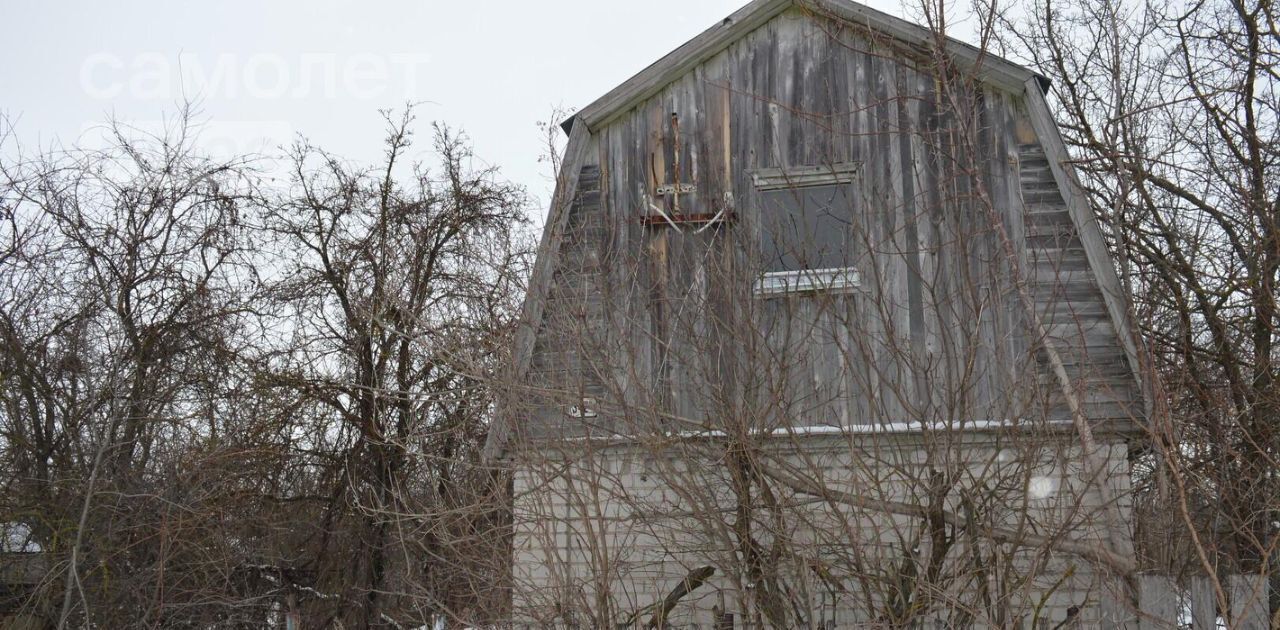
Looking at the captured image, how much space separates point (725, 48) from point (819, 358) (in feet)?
8.41

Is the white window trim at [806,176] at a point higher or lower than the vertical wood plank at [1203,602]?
higher

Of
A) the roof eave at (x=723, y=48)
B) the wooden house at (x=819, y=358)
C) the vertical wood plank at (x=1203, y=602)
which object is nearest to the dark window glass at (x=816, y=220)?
the wooden house at (x=819, y=358)

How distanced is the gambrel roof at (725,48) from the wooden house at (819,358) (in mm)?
22

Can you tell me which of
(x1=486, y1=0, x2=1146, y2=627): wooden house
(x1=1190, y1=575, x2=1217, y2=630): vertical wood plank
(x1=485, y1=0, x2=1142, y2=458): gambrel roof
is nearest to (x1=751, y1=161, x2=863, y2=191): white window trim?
(x1=486, y1=0, x2=1146, y2=627): wooden house

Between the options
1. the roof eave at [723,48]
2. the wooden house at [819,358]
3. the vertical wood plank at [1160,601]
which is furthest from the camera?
the roof eave at [723,48]

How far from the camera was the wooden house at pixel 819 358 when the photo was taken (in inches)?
235

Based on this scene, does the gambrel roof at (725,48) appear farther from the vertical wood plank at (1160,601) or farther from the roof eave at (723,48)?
the vertical wood plank at (1160,601)

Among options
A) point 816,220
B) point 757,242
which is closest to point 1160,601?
point 757,242

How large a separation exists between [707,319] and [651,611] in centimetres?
177

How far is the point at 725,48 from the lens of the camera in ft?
29.9

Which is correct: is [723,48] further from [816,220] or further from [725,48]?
[816,220]

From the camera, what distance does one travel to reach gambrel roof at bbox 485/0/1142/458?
7.74 metres

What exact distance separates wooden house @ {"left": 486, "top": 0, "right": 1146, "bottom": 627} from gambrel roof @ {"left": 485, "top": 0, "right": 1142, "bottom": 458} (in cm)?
2

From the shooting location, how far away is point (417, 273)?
12945 mm
